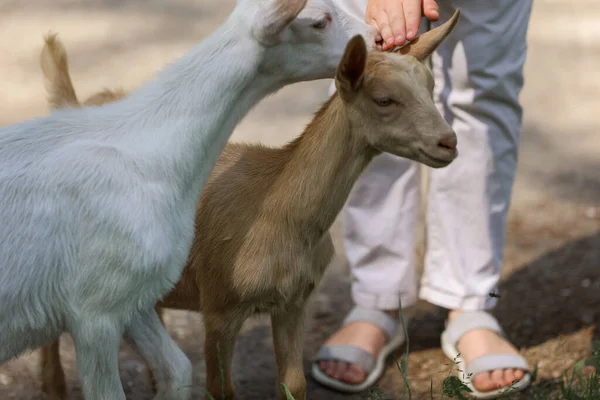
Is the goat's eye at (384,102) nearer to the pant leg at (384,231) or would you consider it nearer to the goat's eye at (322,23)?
the goat's eye at (322,23)

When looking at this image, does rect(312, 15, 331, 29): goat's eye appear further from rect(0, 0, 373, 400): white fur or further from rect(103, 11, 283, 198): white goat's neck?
rect(103, 11, 283, 198): white goat's neck

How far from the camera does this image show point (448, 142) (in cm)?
251

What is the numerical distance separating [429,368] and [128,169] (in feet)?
4.90

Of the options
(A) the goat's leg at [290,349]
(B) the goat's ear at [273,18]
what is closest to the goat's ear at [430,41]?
(B) the goat's ear at [273,18]

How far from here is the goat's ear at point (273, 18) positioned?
7.82 ft

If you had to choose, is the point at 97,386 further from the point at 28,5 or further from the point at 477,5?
the point at 28,5

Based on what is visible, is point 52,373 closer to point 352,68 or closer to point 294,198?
point 294,198

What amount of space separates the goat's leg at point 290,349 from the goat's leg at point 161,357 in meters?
0.38

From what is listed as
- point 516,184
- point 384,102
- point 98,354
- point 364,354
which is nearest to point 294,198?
point 384,102

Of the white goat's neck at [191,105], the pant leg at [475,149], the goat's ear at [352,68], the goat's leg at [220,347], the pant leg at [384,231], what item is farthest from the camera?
the pant leg at [384,231]

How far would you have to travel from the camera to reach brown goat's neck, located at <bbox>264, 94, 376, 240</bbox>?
8.78ft

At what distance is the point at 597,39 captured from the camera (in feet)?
21.3

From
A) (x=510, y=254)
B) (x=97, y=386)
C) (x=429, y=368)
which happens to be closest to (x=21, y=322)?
(x=97, y=386)

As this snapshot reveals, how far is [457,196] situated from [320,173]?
864 millimetres
